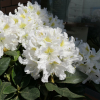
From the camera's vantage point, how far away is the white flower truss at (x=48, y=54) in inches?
32.6

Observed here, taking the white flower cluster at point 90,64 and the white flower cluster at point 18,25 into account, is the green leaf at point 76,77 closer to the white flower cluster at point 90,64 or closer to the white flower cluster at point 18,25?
the white flower cluster at point 90,64

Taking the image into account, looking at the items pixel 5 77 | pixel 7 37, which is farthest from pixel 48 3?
pixel 5 77

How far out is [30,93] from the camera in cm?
87

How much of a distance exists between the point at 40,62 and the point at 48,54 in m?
0.09

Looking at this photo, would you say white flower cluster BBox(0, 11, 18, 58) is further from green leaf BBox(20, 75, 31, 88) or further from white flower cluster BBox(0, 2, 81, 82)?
green leaf BBox(20, 75, 31, 88)

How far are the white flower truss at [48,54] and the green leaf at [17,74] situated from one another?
0.13 metres

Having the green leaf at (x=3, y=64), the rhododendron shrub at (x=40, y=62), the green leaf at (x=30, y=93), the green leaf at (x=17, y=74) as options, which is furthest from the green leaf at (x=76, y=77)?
the green leaf at (x=3, y=64)

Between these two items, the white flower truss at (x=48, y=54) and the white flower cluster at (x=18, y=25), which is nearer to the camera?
the white flower truss at (x=48, y=54)

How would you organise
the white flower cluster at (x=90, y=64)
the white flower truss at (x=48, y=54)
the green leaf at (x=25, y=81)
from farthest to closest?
the white flower cluster at (x=90, y=64), the green leaf at (x=25, y=81), the white flower truss at (x=48, y=54)

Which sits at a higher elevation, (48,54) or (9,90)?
(48,54)

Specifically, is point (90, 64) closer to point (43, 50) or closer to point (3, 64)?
point (43, 50)

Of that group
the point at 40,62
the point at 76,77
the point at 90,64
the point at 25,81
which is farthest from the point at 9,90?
the point at 90,64

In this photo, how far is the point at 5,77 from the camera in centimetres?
103

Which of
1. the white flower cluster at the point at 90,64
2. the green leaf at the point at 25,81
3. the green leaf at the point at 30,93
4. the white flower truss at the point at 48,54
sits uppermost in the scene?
the white flower truss at the point at 48,54
